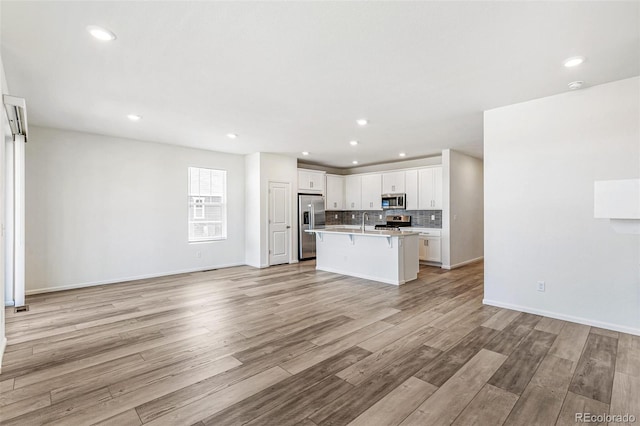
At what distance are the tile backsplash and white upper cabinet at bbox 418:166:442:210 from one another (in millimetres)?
417

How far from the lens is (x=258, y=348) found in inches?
112

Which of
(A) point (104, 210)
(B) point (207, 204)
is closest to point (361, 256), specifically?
(B) point (207, 204)

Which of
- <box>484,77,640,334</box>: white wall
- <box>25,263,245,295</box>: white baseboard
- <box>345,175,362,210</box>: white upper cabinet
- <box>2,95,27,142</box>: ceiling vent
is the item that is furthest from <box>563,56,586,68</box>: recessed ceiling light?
<box>25,263,245,295</box>: white baseboard

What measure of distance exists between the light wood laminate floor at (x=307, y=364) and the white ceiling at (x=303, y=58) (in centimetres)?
261

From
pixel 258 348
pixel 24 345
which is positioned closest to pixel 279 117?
pixel 258 348

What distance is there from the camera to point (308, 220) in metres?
7.98

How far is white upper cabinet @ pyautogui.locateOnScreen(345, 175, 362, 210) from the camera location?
28.9 ft

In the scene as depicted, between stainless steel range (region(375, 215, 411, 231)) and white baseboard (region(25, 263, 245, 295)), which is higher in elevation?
stainless steel range (region(375, 215, 411, 231))

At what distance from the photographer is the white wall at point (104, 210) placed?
15.8 ft

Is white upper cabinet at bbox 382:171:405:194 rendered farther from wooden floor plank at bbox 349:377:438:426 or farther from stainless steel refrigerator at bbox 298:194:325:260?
wooden floor plank at bbox 349:377:438:426

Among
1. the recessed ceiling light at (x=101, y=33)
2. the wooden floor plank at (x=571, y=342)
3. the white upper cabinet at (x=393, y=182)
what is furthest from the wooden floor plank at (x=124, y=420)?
the white upper cabinet at (x=393, y=182)

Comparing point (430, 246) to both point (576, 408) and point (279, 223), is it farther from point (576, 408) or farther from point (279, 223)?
point (576, 408)

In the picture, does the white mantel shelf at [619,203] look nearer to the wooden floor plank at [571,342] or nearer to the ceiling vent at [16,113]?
the wooden floor plank at [571,342]

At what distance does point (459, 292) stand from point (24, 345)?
5355 millimetres
